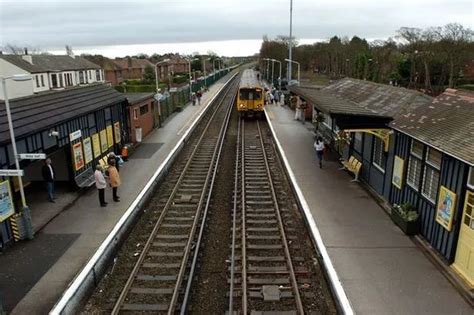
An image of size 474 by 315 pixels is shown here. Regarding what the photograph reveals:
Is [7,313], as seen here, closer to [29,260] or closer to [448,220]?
[29,260]

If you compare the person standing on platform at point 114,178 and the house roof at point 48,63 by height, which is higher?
the house roof at point 48,63

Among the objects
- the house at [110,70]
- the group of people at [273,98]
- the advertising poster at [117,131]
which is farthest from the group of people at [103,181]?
the house at [110,70]

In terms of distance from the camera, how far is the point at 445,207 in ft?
31.4

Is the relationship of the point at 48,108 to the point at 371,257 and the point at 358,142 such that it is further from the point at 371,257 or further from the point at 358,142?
the point at 358,142

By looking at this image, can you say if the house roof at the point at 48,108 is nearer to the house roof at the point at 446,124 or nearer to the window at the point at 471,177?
the house roof at the point at 446,124

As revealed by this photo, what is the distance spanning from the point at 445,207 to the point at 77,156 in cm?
1182

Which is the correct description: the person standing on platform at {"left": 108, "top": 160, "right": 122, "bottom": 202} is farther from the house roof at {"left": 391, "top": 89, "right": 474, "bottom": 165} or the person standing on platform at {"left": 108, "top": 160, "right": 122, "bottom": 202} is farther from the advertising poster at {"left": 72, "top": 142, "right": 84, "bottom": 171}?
the house roof at {"left": 391, "top": 89, "right": 474, "bottom": 165}

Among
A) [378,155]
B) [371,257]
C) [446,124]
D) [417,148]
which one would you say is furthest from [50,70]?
[371,257]

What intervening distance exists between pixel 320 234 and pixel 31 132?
327 inches

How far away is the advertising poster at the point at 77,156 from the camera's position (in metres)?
15.0

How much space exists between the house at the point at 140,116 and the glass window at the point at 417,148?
14.8 meters

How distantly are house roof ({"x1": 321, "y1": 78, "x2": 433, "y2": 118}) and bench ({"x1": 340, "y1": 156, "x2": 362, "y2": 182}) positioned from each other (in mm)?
2147

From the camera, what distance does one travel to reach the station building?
29.6 ft

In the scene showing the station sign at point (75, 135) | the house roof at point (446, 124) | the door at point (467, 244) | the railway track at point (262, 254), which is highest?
the house roof at point (446, 124)
